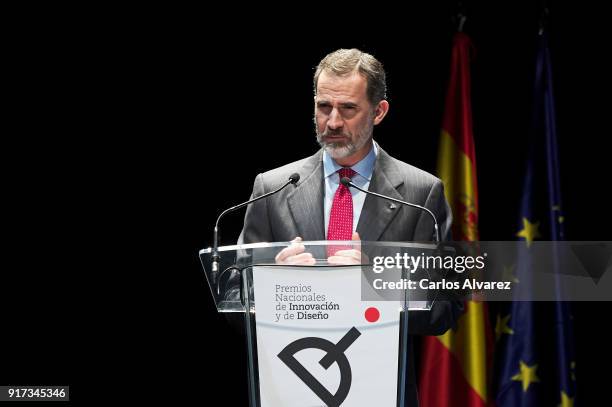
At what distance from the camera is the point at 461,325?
389cm

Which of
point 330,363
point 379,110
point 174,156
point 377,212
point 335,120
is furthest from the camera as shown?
point 174,156

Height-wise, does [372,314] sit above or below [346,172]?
below

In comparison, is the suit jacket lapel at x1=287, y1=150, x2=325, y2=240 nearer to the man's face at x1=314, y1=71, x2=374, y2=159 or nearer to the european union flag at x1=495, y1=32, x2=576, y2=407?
the man's face at x1=314, y1=71, x2=374, y2=159

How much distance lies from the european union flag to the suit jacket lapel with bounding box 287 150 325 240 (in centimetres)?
163

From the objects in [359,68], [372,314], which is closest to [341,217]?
[359,68]

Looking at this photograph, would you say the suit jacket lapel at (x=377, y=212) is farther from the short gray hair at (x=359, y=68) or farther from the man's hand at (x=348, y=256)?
the man's hand at (x=348, y=256)

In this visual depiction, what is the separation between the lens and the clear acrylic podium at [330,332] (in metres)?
1.91

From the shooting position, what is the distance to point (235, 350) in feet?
12.2

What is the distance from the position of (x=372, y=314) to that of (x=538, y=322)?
2162 millimetres

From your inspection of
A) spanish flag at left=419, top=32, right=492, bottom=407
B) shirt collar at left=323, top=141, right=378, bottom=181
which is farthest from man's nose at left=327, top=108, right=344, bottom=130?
spanish flag at left=419, top=32, right=492, bottom=407

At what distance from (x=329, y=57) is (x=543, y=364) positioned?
194 cm

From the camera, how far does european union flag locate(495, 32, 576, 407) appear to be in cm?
378

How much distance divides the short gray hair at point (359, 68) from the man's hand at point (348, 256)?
0.81 m

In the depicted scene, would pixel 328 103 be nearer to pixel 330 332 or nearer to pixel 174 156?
pixel 330 332
